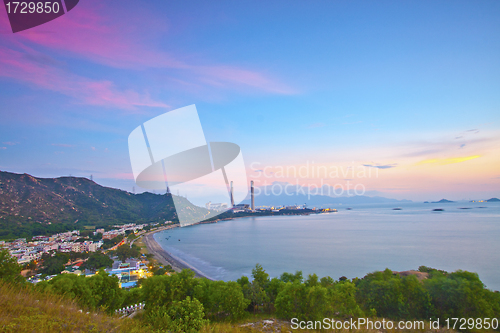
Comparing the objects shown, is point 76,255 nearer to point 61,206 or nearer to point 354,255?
point 354,255

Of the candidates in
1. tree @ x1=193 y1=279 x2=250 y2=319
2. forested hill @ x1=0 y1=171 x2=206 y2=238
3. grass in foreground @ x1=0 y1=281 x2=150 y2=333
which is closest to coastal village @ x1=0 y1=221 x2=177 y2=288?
forested hill @ x1=0 y1=171 x2=206 y2=238

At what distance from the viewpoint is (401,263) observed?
1520 cm

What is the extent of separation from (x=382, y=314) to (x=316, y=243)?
1669cm

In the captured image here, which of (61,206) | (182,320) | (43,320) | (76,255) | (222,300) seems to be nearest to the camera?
(43,320)

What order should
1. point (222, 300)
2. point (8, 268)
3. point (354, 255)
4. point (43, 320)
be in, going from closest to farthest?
point (43, 320), point (8, 268), point (222, 300), point (354, 255)

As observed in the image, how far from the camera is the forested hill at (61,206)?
28469 mm

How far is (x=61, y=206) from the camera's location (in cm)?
3719

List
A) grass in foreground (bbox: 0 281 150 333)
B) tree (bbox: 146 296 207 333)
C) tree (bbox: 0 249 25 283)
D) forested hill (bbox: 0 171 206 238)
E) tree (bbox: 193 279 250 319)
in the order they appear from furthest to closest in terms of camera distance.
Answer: forested hill (bbox: 0 171 206 238) → tree (bbox: 193 279 250 319) → tree (bbox: 0 249 25 283) → tree (bbox: 146 296 207 333) → grass in foreground (bbox: 0 281 150 333)

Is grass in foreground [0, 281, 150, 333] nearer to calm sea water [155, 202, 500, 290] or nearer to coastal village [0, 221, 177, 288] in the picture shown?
coastal village [0, 221, 177, 288]

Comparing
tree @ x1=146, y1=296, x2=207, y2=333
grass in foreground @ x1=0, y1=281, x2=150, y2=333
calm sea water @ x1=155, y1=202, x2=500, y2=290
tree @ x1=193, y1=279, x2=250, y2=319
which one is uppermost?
grass in foreground @ x1=0, y1=281, x2=150, y2=333

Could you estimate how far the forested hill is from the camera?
28.5 m

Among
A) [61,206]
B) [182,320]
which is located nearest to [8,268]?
[182,320]

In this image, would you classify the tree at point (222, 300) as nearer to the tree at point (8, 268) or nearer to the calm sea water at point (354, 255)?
the tree at point (8, 268)

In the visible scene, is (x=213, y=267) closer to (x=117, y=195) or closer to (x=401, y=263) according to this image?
(x=401, y=263)
